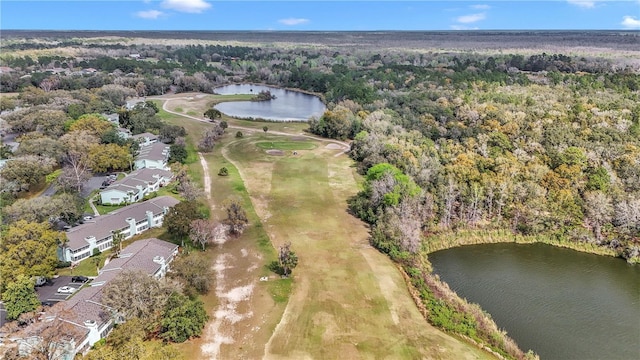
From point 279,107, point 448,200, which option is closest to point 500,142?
point 448,200

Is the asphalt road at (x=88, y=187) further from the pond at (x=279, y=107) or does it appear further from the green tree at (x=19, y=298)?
the pond at (x=279, y=107)

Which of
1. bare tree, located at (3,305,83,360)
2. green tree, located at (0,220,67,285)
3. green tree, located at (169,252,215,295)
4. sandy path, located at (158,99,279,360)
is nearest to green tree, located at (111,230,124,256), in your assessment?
green tree, located at (0,220,67,285)

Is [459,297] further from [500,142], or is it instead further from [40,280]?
[40,280]

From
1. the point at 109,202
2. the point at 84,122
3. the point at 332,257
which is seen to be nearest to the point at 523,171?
the point at 332,257

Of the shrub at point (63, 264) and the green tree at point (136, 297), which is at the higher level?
the green tree at point (136, 297)

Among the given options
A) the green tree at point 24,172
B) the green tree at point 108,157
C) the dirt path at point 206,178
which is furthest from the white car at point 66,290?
the green tree at point 108,157

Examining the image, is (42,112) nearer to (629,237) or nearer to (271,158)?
(271,158)

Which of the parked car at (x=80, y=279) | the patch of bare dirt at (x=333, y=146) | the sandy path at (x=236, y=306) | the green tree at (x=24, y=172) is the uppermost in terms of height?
the green tree at (x=24, y=172)
